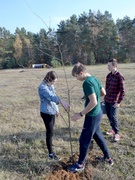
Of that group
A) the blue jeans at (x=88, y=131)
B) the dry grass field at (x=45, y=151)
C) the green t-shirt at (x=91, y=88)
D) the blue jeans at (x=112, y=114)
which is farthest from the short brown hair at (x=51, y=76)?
the blue jeans at (x=112, y=114)

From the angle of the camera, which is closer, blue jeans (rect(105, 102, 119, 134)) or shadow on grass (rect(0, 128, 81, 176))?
shadow on grass (rect(0, 128, 81, 176))

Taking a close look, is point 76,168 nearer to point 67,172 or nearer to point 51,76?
point 67,172

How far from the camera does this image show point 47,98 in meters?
3.38

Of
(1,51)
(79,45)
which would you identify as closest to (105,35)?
(79,45)

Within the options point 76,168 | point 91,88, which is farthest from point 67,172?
point 91,88

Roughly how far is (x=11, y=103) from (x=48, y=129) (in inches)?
222

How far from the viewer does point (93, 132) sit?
3127 mm

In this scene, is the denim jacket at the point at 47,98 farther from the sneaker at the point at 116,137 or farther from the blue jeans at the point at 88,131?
the sneaker at the point at 116,137

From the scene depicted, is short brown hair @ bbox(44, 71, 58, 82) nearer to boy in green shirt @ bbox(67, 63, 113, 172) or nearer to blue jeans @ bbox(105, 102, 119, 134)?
boy in green shirt @ bbox(67, 63, 113, 172)

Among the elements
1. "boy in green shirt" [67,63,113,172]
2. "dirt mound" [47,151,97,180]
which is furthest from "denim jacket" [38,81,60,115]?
"dirt mound" [47,151,97,180]

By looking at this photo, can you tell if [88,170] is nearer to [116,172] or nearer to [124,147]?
[116,172]

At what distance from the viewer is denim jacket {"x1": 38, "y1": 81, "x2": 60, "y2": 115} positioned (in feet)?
11.0

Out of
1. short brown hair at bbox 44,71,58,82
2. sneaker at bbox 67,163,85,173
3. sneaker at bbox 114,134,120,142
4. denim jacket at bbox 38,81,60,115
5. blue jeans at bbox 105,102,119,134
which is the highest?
short brown hair at bbox 44,71,58,82

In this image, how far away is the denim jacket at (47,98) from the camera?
132 inches
